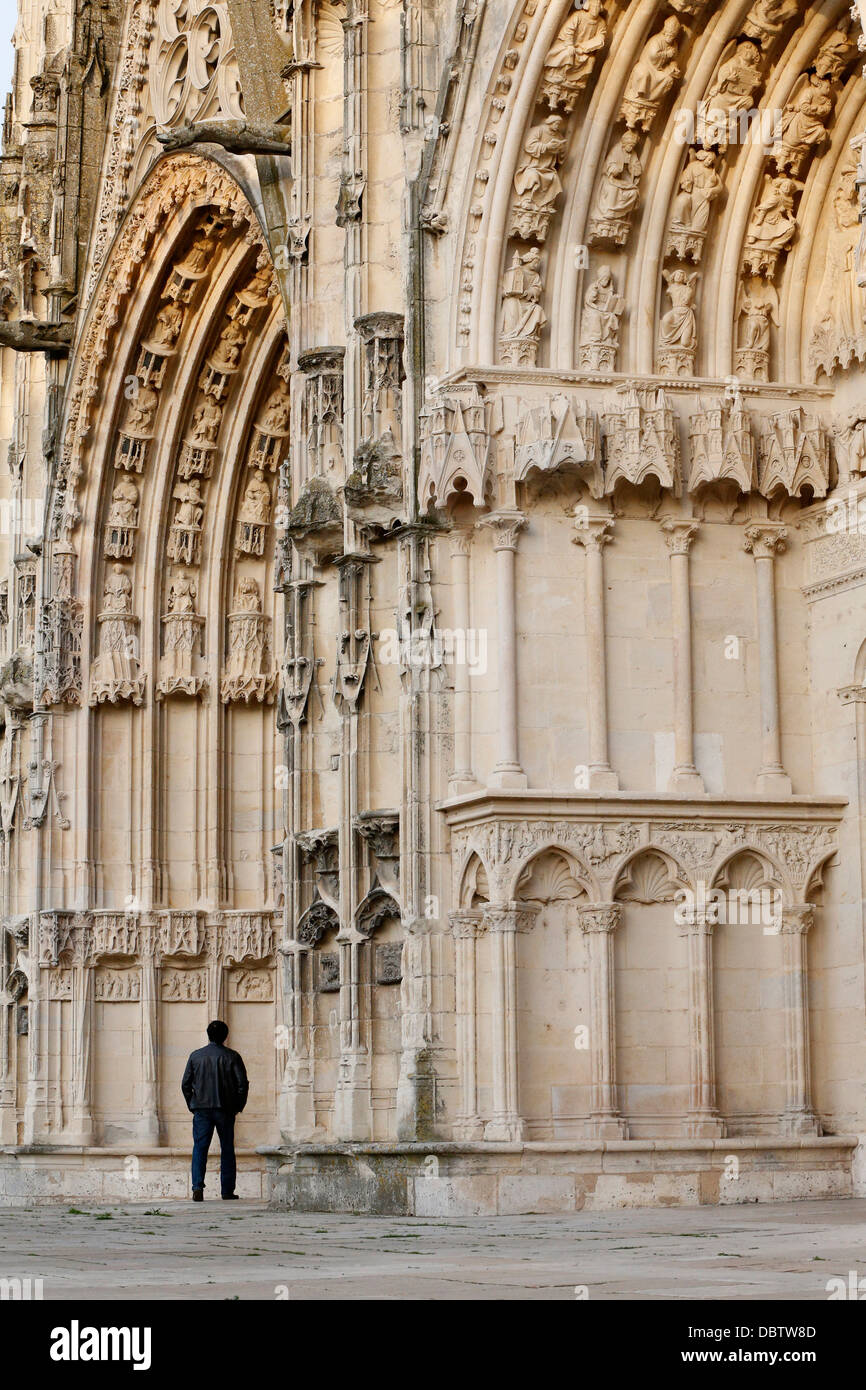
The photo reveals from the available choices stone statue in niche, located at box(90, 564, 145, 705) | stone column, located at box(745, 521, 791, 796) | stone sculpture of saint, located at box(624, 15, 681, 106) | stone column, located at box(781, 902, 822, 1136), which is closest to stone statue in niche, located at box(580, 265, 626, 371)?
stone sculpture of saint, located at box(624, 15, 681, 106)

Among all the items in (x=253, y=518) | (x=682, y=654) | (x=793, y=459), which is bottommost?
(x=682, y=654)

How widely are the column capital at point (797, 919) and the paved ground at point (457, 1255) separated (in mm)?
2187

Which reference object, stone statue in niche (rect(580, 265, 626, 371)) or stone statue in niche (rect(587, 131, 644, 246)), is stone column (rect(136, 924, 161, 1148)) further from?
stone statue in niche (rect(587, 131, 644, 246))

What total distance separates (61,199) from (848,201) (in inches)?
538

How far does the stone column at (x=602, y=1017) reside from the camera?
704 inches

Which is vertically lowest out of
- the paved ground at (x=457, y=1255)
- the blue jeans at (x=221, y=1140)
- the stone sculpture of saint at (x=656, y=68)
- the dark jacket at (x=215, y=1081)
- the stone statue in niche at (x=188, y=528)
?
the paved ground at (x=457, y=1255)

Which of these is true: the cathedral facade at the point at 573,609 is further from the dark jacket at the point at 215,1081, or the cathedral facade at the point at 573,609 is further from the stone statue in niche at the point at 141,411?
the stone statue in niche at the point at 141,411

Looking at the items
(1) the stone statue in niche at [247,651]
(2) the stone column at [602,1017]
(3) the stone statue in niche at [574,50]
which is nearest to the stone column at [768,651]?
(2) the stone column at [602,1017]

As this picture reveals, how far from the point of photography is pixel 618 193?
18.8 metres

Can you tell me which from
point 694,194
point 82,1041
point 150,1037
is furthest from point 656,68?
point 82,1041

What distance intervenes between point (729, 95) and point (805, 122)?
0.60 m

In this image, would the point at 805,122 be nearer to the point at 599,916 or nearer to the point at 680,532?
the point at 680,532

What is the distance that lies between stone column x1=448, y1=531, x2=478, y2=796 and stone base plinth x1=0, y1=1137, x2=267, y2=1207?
10.0 metres

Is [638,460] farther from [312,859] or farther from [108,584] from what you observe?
[108,584]
